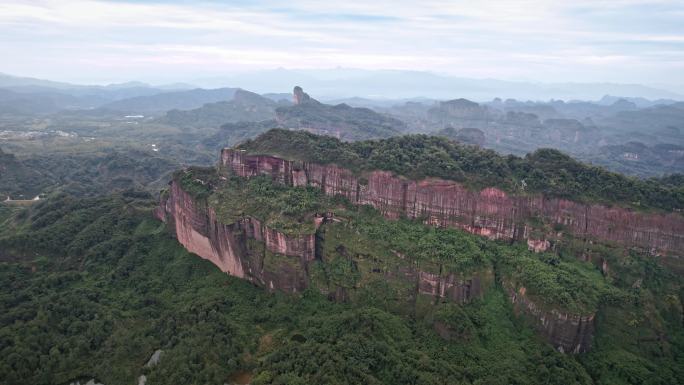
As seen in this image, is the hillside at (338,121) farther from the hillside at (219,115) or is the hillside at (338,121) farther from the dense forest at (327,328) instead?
the dense forest at (327,328)

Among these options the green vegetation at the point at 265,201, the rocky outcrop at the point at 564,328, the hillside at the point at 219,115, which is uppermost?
the hillside at the point at 219,115

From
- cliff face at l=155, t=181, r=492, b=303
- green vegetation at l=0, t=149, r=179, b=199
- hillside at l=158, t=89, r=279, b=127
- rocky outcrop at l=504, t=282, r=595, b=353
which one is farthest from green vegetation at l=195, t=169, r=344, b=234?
hillside at l=158, t=89, r=279, b=127

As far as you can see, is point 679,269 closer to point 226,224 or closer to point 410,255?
point 410,255

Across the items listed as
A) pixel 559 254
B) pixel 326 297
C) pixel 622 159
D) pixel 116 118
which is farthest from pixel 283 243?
pixel 116 118

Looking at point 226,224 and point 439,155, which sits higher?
point 439,155

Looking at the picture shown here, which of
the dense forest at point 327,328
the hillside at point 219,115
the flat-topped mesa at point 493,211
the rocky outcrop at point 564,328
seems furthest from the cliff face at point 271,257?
the hillside at point 219,115

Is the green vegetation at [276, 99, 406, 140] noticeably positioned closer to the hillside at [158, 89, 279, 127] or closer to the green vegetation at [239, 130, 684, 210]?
the hillside at [158, 89, 279, 127]
